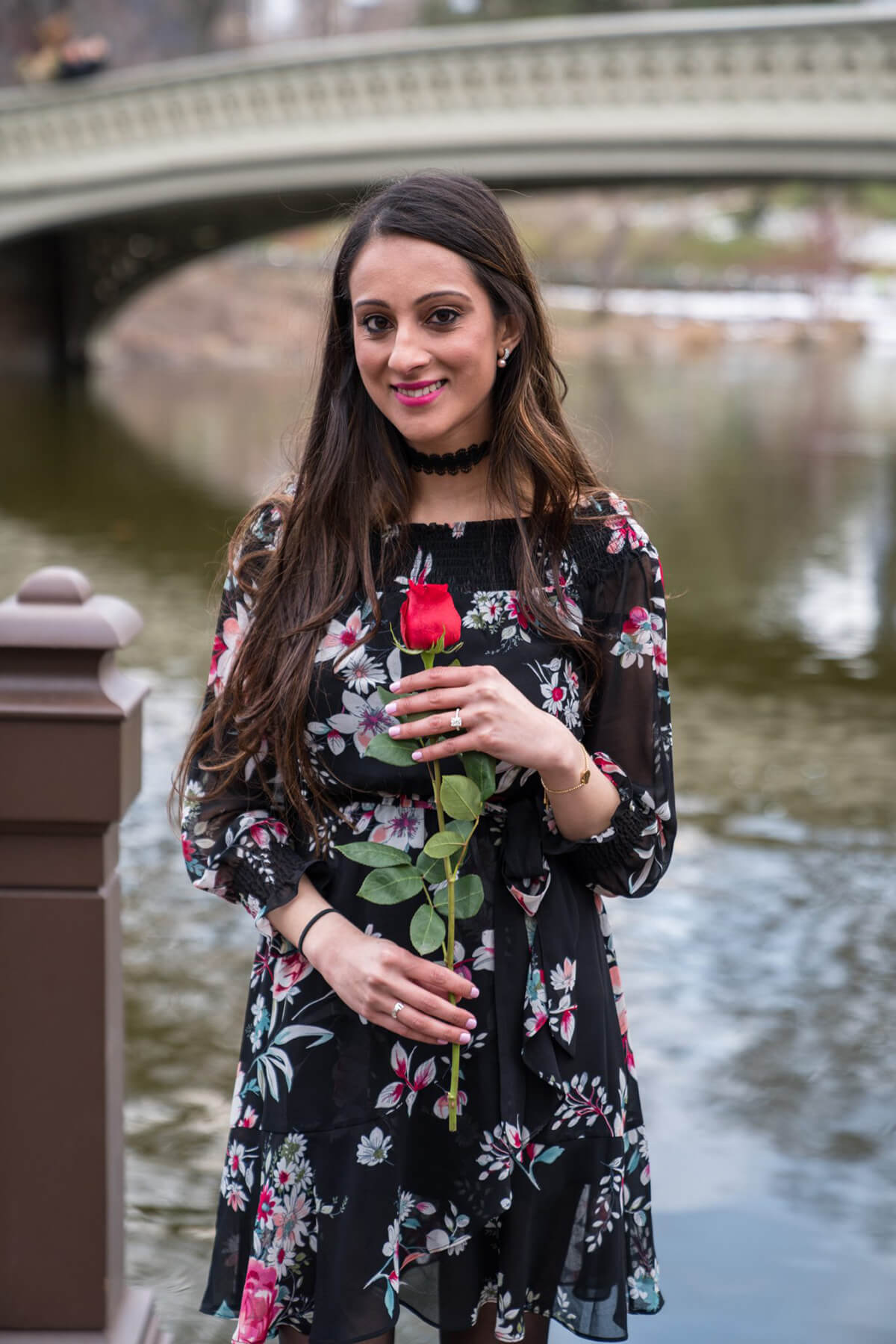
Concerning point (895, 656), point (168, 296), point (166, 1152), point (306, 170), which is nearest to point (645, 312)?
point (168, 296)

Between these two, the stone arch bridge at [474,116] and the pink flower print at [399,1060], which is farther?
the stone arch bridge at [474,116]

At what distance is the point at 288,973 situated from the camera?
74.4 inches

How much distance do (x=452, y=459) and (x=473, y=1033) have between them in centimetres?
69

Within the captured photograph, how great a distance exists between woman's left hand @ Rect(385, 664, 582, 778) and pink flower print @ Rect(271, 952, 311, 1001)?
33 centimetres

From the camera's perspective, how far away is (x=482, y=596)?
1.89 m

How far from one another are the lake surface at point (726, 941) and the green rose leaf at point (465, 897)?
2.40 feet

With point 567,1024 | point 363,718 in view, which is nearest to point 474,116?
point 363,718

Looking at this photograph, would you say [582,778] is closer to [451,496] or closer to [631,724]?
[631,724]

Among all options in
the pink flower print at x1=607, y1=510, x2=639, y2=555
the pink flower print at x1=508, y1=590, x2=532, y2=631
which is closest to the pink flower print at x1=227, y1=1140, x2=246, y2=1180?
the pink flower print at x1=508, y1=590, x2=532, y2=631

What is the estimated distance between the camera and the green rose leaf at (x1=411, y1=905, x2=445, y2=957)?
1.72 metres

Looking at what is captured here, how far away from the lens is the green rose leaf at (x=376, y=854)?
5.71 ft

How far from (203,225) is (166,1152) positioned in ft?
92.7

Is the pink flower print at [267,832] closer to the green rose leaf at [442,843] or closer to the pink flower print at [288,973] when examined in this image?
the pink flower print at [288,973]

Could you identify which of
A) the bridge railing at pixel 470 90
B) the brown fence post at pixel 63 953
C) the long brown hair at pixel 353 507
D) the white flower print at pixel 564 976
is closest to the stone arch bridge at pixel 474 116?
the bridge railing at pixel 470 90
